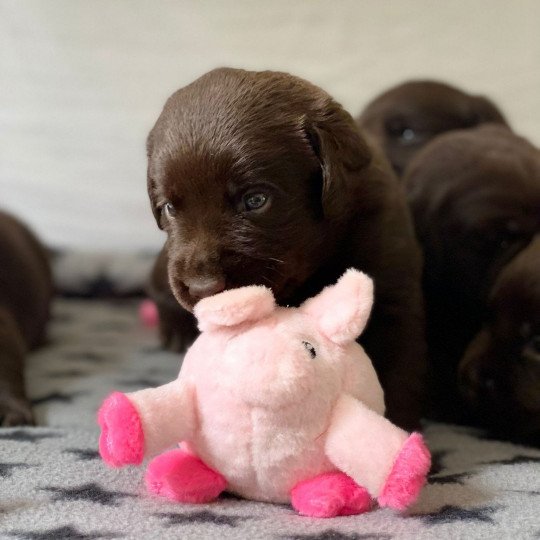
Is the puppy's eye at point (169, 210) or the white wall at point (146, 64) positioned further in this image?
the white wall at point (146, 64)

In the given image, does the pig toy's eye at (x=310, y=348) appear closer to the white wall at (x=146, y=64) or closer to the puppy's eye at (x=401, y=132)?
the puppy's eye at (x=401, y=132)

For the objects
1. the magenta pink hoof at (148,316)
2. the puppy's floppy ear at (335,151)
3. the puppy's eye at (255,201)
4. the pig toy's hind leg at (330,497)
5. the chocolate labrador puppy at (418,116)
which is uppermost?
the chocolate labrador puppy at (418,116)

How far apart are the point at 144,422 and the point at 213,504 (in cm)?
17

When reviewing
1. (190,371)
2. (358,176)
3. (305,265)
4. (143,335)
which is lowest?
(143,335)

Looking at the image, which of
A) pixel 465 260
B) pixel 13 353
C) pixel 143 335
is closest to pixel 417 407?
pixel 465 260

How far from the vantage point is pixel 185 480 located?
3.94 ft

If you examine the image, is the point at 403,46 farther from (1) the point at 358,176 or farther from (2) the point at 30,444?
(2) the point at 30,444

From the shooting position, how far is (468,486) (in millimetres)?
1278

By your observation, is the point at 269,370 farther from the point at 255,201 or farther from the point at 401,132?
the point at 401,132

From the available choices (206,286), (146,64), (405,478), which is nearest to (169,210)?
(206,286)

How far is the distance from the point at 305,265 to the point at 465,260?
71 cm

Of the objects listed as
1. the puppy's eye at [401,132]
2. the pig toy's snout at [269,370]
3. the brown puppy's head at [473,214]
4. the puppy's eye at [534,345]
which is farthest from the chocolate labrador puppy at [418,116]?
the pig toy's snout at [269,370]

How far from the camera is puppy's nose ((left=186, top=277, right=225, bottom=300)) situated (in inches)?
49.1

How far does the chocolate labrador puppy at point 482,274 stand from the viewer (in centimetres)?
166
